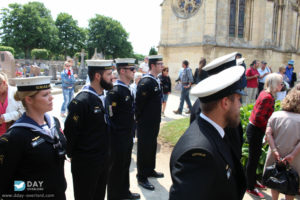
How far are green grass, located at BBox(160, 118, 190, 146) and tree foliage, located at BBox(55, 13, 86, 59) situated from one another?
5898cm

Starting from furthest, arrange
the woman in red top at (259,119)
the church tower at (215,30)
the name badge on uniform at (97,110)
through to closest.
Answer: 1. the church tower at (215,30)
2. the woman in red top at (259,119)
3. the name badge on uniform at (97,110)

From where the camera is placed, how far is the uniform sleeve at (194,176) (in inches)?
54.8

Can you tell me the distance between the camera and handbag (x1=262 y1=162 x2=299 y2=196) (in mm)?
3441

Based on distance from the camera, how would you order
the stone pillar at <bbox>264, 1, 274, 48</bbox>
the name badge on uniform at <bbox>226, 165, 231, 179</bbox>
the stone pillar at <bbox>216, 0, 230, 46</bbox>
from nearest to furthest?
the name badge on uniform at <bbox>226, 165, 231, 179</bbox>
the stone pillar at <bbox>216, 0, 230, 46</bbox>
the stone pillar at <bbox>264, 1, 274, 48</bbox>

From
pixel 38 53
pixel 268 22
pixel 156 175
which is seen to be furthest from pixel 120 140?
pixel 38 53

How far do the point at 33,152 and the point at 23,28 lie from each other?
59094 mm

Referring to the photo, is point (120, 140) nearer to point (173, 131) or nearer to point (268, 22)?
point (173, 131)

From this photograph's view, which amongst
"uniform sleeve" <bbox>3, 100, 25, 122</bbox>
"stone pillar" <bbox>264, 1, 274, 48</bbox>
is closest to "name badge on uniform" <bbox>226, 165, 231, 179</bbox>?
"uniform sleeve" <bbox>3, 100, 25, 122</bbox>

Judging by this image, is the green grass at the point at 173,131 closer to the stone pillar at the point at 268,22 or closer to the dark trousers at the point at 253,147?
the dark trousers at the point at 253,147

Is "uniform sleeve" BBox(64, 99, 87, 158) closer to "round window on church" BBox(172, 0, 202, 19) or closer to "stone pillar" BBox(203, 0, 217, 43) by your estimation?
"stone pillar" BBox(203, 0, 217, 43)

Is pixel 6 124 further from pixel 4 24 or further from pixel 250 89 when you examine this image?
pixel 4 24

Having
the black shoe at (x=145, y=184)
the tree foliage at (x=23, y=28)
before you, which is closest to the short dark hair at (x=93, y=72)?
the black shoe at (x=145, y=184)

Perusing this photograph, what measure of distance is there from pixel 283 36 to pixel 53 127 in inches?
946

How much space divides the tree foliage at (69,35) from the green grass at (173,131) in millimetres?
58981
